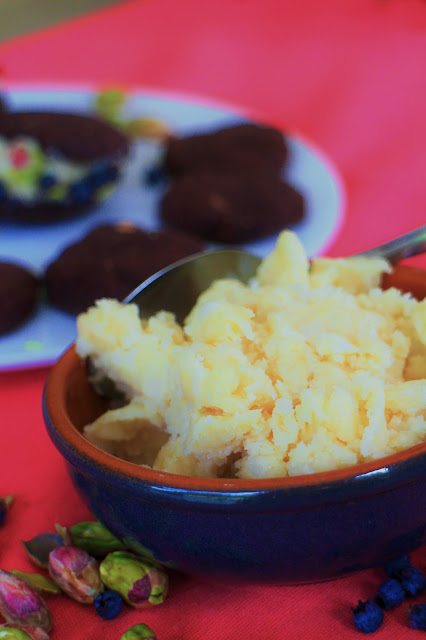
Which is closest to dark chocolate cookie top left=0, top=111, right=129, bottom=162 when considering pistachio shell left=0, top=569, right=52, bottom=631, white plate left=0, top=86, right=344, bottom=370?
white plate left=0, top=86, right=344, bottom=370

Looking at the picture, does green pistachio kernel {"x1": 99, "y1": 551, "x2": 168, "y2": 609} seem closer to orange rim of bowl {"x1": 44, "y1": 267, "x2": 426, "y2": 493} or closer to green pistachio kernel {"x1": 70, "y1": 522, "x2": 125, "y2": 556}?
green pistachio kernel {"x1": 70, "y1": 522, "x2": 125, "y2": 556}

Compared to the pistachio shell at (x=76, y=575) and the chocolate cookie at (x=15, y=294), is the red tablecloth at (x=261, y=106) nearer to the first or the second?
the pistachio shell at (x=76, y=575)

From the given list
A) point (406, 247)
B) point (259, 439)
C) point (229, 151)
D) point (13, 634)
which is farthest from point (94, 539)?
point (229, 151)

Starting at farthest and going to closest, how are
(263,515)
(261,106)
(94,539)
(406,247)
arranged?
(261,106) < (406,247) < (94,539) < (263,515)

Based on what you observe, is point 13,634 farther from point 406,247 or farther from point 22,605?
point 406,247

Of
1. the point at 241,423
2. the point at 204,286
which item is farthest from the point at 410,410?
the point at 204,286
